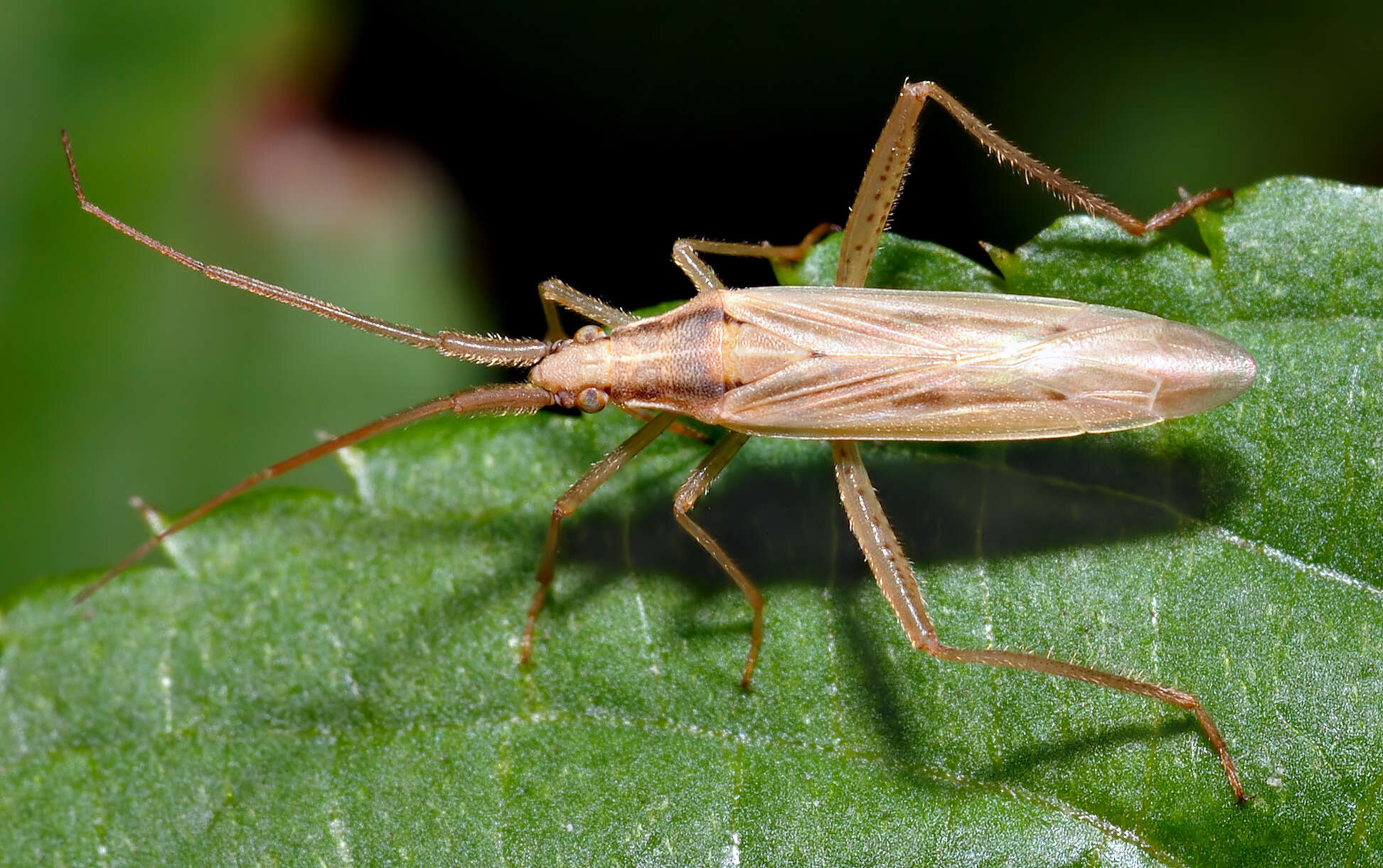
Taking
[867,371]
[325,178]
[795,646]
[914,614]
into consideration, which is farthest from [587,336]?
[325,178]

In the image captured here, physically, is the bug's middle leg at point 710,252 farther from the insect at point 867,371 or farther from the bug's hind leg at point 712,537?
the bug's hind leg at point 712,537

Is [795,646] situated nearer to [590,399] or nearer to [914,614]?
[914,614]

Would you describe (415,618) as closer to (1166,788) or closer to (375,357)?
(375,357)

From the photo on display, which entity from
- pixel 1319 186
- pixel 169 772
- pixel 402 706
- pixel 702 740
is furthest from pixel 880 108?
pixel 169 772

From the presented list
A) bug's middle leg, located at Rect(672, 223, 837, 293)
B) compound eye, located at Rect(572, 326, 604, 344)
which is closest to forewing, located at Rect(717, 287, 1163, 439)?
bug's middle leg, located at Rect(672, 223, 837, 293)

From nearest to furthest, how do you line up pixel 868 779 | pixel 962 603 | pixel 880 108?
pixel 868 779 → pixel 962 603 → pixel 880 108

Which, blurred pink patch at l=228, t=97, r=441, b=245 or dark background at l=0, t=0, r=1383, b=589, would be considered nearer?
dark background at l=0, t=0, r=1383, b=589

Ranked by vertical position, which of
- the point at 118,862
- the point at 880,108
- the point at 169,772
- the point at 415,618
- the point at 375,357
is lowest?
the point at 118,862

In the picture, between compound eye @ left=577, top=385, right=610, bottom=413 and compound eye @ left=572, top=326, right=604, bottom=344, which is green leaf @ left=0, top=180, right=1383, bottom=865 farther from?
compound eye @ left=572, top=326, right=604, bottom=344
